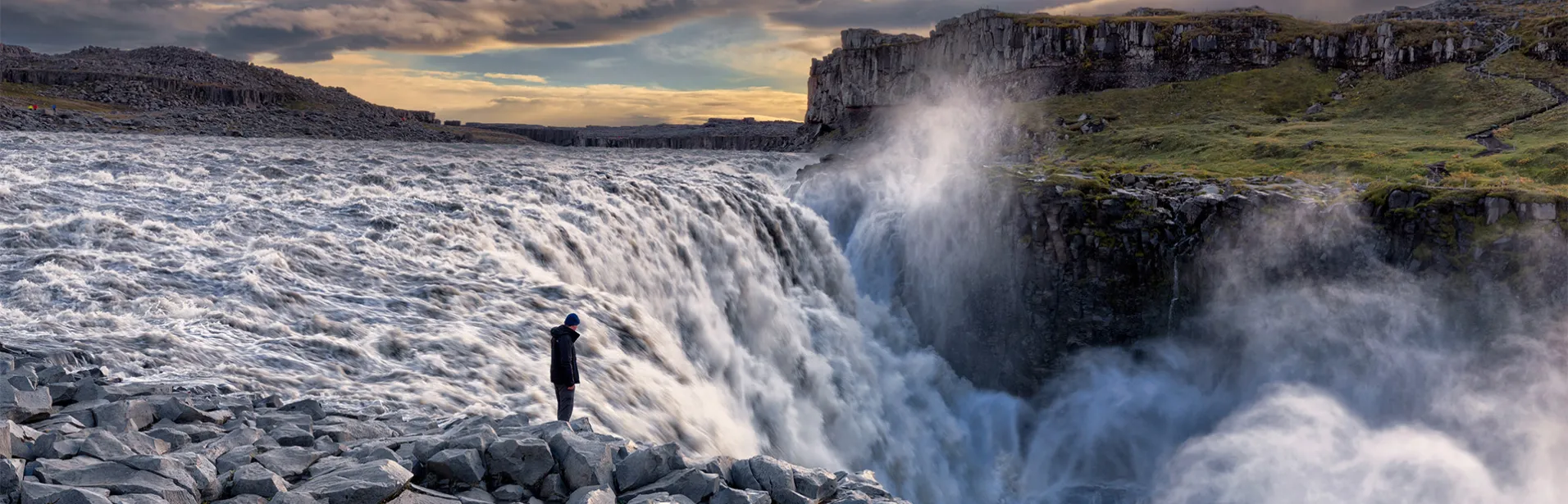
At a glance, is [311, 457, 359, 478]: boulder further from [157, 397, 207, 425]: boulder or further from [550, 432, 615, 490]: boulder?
[157, 397, 207, 425]: boulder

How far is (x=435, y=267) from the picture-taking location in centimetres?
2202

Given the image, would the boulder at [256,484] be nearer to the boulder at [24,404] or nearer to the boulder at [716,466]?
the boulder at [24,404]

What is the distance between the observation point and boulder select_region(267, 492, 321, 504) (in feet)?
27.1

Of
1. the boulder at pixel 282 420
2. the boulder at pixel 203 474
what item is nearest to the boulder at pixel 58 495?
the boulder at pixel 203 474

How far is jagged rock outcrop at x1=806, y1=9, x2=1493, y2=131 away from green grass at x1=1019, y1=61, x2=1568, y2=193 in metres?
3.49

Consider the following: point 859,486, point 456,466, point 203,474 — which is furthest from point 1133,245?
point 203,474

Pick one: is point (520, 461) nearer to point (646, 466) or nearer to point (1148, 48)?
point (646, 466)

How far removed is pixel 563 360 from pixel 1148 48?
106 metres

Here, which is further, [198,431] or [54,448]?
[198,431]

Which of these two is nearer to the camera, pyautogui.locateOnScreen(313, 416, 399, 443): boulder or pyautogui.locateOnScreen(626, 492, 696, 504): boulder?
pyautogui.locateOnScreen(626, 492, 696, 504): boulder

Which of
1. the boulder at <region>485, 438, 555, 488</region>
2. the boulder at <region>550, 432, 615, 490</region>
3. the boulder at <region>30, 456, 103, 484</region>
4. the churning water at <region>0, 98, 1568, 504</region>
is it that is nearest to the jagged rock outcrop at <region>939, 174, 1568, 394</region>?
the churning water at <region>0, 98, 1568, 504</region>

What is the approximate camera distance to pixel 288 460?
9.63 m

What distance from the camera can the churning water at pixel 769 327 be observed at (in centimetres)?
1655

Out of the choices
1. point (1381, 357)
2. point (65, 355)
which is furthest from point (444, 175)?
point (1381, 357)
